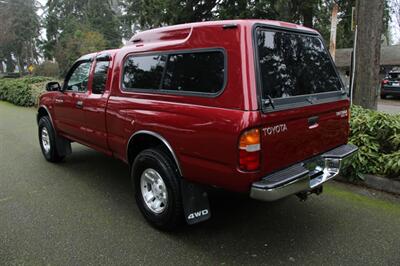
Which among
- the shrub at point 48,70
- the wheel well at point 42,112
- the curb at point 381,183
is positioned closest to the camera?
the curb at point 381,183

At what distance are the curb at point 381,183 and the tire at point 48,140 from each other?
15.5ft

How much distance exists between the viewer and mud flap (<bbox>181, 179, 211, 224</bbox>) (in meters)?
3.32

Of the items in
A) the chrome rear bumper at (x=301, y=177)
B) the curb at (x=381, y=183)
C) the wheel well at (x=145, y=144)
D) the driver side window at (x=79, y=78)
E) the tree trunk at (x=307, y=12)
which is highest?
the tree trunk at (x=307, y=12)

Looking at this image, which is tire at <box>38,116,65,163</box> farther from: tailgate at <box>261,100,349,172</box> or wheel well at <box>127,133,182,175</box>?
tailgate at <box>261,100,349,172</box>

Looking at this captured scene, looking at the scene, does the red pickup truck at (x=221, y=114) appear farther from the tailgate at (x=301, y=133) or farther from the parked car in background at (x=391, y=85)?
the parked car in background at (x=391, y=85)

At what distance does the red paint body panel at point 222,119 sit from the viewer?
2.80 m

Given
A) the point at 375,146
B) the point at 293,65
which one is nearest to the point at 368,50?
the point at 375,146

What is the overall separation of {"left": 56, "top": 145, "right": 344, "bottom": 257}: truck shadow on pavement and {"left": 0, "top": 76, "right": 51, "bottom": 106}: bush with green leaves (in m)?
12.3

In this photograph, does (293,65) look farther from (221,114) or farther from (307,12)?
(307,12)

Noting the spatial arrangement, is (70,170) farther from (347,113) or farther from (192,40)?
(347,113)

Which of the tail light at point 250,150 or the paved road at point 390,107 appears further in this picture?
the paved road at point 390,107

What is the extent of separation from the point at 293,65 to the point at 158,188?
181 centimetres

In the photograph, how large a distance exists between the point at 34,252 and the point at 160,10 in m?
12.6

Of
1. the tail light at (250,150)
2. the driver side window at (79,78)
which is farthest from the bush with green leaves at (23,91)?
the tail light at (250,150)
